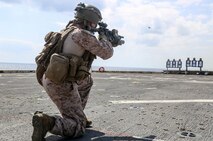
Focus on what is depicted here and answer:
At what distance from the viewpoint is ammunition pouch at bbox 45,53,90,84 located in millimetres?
3596

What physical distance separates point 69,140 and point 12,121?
1292mm

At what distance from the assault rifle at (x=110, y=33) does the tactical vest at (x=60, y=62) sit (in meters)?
0.34

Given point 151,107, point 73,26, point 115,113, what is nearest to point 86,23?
point 73,26

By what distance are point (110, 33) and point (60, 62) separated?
93cm

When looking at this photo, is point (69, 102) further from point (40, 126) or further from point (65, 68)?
point (40, 126)

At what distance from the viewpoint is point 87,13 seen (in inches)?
156

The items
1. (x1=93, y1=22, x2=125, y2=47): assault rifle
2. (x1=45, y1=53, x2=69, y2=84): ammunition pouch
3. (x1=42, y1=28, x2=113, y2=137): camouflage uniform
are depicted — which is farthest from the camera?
(x1=93, y1=22, x2=125, y2=47): assault rifle

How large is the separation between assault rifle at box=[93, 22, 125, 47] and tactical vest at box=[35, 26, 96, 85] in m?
0.34

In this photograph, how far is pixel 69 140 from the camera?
3654 millimetres

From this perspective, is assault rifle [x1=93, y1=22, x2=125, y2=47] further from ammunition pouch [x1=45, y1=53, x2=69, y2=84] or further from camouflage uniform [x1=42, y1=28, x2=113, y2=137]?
ammunition pouch [x1=45, y1=53, x2=69, y2=84]

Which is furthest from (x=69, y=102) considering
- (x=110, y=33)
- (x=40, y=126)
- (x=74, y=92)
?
(x=110, y=33)

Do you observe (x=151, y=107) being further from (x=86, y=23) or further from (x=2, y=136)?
(x=2, y=136)

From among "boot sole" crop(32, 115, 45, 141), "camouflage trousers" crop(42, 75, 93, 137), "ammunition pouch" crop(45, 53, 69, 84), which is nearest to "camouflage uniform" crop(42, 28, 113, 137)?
"camouflage trousers" crop(42, 75, 93, 137)

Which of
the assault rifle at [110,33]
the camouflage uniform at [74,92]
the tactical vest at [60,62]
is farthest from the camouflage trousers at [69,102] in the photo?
the assault rifle at [110,33]
